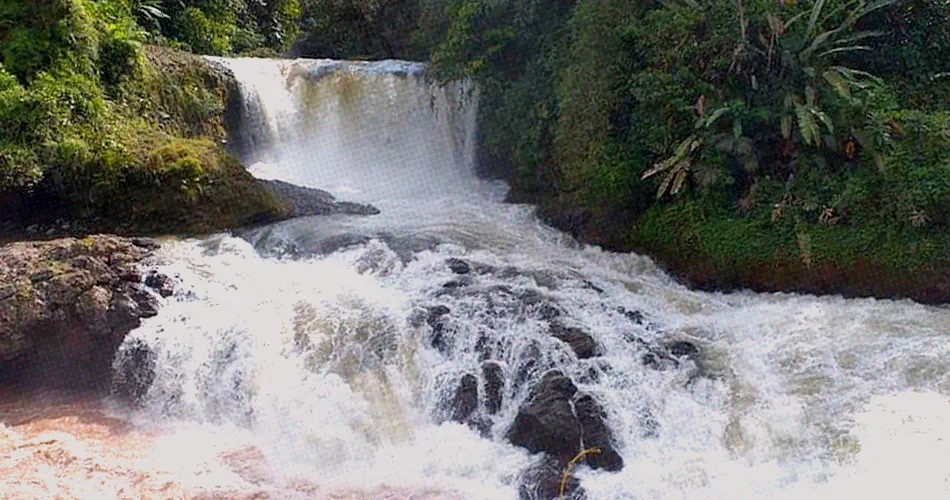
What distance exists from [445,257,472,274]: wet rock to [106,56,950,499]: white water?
14 cm

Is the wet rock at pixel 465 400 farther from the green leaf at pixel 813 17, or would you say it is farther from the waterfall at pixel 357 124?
the waterfall at pixel 357 124

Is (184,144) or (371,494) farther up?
(184,144)

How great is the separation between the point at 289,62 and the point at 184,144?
5.83 meters

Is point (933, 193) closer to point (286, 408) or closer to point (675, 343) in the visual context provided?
point (675, 343)

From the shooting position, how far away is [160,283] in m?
10.8

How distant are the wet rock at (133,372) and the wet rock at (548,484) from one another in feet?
15.7

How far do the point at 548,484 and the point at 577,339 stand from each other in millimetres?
Answer: 2031

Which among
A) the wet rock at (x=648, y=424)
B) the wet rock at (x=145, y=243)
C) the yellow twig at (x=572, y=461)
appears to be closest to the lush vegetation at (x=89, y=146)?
the wet rock at (x=145, y=243)

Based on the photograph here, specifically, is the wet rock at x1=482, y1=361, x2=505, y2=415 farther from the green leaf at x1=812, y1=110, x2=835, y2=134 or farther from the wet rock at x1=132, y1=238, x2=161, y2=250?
the green leaf at x1=812, y1=110, x2=835, y2=134

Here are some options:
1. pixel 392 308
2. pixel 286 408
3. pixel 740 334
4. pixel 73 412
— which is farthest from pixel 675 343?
pixel 73 412

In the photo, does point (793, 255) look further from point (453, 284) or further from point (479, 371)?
point (479, 371)

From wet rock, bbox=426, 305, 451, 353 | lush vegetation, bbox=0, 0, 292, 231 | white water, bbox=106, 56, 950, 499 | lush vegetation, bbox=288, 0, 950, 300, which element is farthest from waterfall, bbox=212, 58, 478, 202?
wet rock, bbox=426, 305, 451, 353

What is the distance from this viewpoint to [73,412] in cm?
975

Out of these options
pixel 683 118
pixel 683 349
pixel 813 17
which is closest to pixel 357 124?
pixel 683 118
